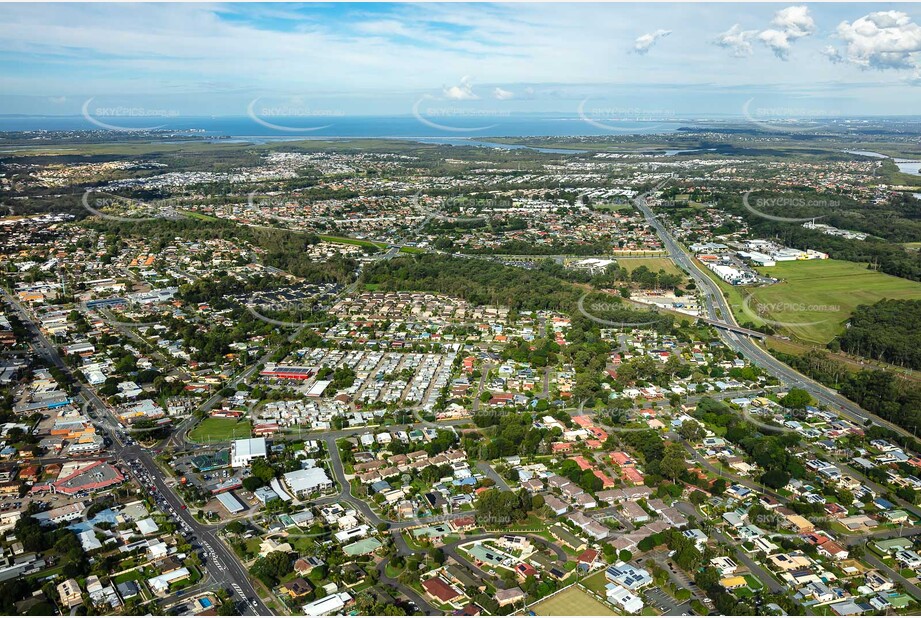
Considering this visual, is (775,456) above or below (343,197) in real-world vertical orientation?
below

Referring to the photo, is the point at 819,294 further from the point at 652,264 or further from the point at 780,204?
the point at 780,204

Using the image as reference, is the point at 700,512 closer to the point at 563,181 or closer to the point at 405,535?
the point at 405,535

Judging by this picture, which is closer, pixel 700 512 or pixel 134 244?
pixel 700 512

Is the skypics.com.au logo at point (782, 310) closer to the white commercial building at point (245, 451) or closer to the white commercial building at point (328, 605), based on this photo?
the white commercial building at point (245, 451)

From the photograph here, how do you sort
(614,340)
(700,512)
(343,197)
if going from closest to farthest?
(700,512) → (614,340) → (343,197)

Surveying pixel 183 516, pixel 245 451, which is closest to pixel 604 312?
pixel 245 451

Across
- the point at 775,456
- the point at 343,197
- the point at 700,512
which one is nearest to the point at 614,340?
the point at 775,456
